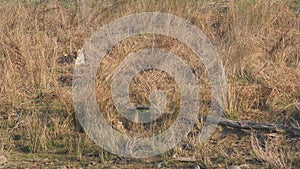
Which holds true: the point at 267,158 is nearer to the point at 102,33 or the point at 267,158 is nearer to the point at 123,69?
the point at 123,69

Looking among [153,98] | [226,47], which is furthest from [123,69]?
[226,47]

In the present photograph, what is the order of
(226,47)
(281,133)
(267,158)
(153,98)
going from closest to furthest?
(267,158) < (281,133) < (153,98) < (226,47)

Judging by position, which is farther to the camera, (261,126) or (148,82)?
(148,82)

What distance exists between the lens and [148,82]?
3564 mm

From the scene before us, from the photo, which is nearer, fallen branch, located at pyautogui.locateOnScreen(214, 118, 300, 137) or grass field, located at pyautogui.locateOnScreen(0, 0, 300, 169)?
grass field, located at pyautogui.locateOnScreen(0, 0, 300, 169)

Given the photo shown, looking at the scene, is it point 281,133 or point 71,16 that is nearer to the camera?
point 281,133

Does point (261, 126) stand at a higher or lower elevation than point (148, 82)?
lower

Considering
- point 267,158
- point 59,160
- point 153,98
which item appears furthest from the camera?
point 153,98

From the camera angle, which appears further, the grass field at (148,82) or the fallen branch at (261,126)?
the fallen branch at (261,126)

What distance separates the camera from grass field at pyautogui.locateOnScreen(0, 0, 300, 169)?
2.70 meters

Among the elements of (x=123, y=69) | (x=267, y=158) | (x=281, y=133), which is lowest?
(x=267, y=158)

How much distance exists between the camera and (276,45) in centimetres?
432

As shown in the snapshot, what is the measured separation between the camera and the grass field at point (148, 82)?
2699mm

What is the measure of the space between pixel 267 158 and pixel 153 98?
115 centimetres
